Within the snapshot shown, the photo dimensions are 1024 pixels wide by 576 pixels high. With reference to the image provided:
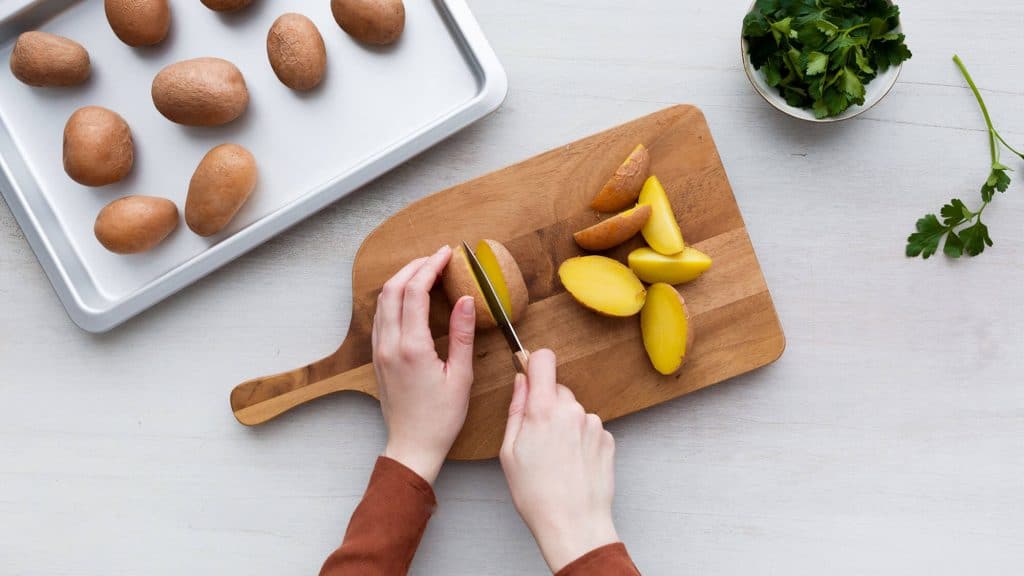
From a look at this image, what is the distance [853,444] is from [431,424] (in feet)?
1.97

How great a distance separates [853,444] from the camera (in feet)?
3.34

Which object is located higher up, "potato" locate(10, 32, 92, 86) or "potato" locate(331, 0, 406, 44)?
"potato" locate(10, 32, 92, 86)

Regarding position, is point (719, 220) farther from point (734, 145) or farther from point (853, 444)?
point (853, 444)

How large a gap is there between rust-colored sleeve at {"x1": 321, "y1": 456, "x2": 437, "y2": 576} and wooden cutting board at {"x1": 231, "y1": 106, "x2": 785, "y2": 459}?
0.29ft

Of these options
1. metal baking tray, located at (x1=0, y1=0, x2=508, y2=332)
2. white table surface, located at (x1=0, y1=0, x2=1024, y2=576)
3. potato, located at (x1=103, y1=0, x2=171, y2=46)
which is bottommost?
white table surface, located at (x1=0, y1=0, x2=1024, y2=576)

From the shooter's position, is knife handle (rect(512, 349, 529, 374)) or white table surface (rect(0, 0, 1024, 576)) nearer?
knife handle (rect(512, 349, 529, 374))

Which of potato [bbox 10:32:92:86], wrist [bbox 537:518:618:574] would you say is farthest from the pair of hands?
potato [bbox 10:32:92:86]

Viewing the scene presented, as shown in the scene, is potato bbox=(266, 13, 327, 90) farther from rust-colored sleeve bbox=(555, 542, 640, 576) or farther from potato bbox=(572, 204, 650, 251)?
rust-colored sleeve bbox=(555, 542, 640, 576)

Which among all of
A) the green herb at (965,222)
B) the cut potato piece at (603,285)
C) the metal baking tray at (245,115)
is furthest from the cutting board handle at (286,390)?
the green herb at (965,222)

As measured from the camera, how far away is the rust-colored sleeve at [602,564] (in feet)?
2.85

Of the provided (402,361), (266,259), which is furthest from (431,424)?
(266,259)

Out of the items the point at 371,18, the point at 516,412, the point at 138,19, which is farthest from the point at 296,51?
the point at 516,412

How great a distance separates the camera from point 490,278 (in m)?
0.93

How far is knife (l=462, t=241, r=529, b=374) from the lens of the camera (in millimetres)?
903
